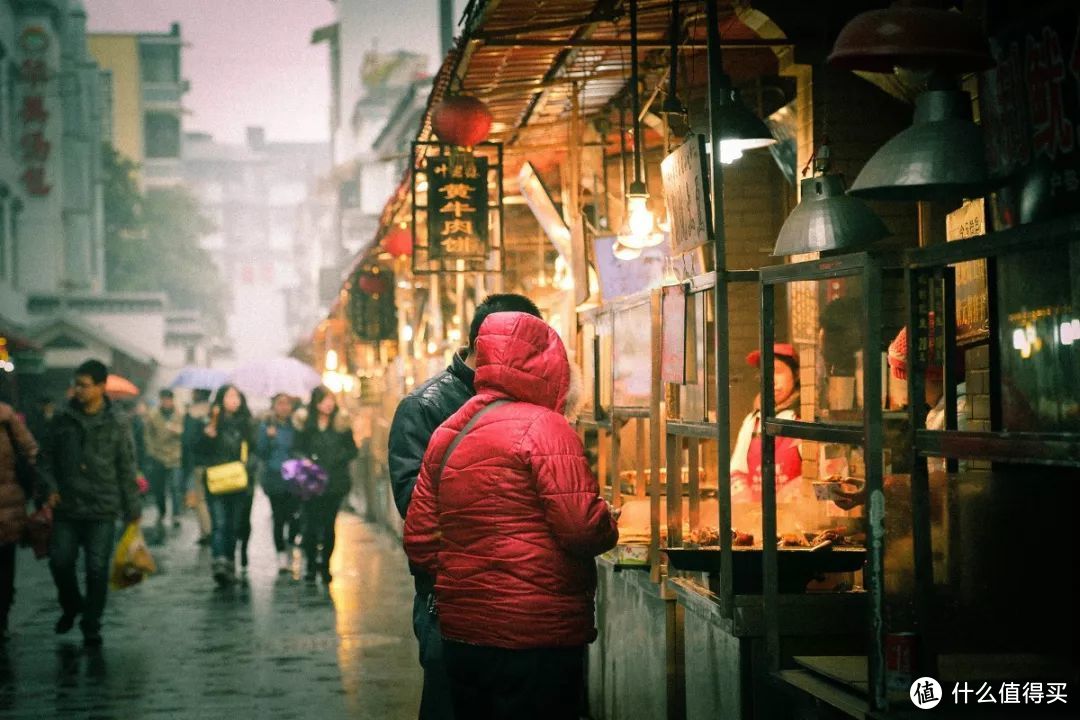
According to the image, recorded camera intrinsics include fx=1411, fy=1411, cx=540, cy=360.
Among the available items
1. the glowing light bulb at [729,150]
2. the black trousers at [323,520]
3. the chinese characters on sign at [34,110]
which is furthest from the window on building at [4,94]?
the glowing light bulb at [729,150]

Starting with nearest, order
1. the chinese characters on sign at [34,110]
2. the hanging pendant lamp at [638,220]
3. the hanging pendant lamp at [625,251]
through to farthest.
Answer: the hanging pendant lamp at [638,220] < the hanging pendant lamp at [625,251] < the chinese characters on sign at [34,110]

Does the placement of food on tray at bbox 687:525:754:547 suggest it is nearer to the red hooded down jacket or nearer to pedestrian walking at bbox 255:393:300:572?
the red hooded down jacket

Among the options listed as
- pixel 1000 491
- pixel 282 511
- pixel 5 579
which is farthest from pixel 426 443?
pixel 282 511

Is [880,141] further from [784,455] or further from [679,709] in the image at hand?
[679,709]

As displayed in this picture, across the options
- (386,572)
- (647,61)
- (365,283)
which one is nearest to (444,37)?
(365,283)

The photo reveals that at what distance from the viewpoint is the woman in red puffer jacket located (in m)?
4.95

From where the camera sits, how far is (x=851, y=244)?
7461 mm

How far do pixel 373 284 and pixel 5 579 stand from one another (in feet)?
48.7

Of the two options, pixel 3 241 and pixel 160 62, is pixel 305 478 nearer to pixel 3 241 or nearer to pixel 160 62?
pixel 3 241

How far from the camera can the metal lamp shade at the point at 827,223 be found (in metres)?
7.44

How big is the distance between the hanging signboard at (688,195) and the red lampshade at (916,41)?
1.25 metres

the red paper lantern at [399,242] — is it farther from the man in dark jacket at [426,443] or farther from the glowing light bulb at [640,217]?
the man in dark jacket at [426,443]

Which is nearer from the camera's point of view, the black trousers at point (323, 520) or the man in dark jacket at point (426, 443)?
the man in dark jacket at point (426, 443)

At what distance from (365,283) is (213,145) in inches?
5537
